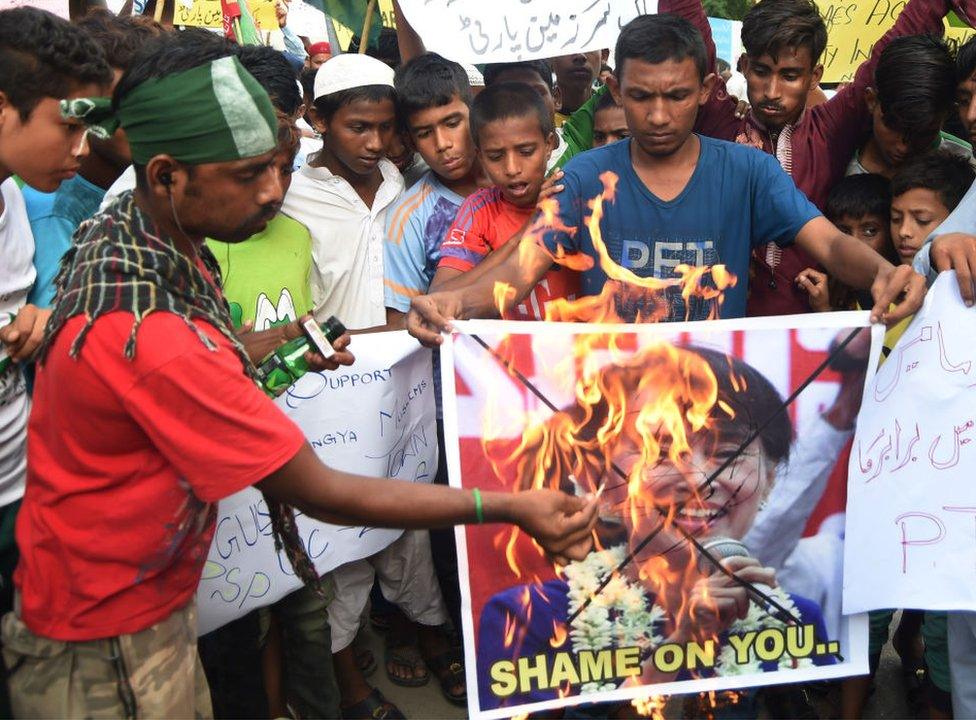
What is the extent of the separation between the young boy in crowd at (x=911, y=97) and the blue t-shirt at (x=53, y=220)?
115 inches

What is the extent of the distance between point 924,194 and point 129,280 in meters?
2.82

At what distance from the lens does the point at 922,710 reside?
3.70 metres

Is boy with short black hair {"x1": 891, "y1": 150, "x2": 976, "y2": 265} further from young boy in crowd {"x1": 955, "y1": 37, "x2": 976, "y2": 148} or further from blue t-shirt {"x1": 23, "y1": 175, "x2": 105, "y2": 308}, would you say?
blue t-shirt {"x1": 23, "y1": 175, "x2": 105, "y2": 308}

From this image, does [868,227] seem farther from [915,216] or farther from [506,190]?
[506,190]

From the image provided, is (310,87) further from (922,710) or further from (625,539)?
(922,710)

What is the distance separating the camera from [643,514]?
9.53 ft

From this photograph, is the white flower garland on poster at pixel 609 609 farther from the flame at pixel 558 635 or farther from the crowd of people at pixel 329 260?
the crowd of people at pixel 329 260

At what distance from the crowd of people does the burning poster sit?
6.6 inches

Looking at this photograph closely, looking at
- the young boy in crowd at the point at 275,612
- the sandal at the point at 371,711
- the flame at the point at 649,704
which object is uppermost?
the young boy in crowd at the point at 275,612

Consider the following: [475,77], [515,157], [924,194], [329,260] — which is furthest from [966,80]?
[475,77]

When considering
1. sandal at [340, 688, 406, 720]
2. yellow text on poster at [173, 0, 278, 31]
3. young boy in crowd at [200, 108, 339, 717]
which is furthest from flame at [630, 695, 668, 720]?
yellow text on poster at [173, 0, 278, 31]

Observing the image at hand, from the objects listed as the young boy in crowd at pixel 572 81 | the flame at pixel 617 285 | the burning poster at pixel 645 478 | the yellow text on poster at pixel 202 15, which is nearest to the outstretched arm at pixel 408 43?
the young boy in crowd at pixel 572 81

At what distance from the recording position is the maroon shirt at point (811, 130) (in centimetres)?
377

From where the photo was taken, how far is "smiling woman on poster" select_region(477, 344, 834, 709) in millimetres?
2896
